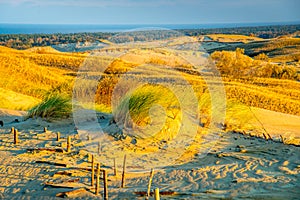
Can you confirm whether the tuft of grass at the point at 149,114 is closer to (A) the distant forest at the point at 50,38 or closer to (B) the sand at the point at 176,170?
(B) the sand at the point at 176,170

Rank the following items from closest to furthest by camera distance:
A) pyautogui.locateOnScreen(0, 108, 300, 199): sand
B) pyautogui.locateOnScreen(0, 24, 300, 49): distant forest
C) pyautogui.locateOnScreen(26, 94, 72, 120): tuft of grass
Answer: pyautogui.locateOnScreen(0, 108, 300, 199): sand, pyautogui.locateOnScreen(26, 94, 72, 120): tuft of grass, pyautogui.locateOnScreen(0, 24, 300, 49): distant forest

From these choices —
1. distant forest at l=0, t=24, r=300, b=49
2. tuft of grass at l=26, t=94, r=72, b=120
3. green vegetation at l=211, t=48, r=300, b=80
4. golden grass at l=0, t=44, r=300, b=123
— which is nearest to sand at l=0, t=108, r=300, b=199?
tuft of grass at l=26, t=94, r=72, b=120

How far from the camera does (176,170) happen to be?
7145mm

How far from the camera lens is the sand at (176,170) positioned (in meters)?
5.95

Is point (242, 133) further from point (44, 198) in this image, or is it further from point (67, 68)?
point (67, 68)

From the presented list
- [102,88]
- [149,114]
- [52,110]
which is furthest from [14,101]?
[149,114]

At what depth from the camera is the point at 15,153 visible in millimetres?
7961

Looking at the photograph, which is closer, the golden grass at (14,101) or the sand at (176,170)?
the sand at (176,170)

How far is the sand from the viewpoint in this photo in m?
5.95

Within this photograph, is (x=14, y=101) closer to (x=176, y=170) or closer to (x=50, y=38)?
(x=176, y=170)

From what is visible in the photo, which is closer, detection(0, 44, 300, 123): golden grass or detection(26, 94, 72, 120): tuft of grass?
detection(26, 94, 72, 120): tuft of grass

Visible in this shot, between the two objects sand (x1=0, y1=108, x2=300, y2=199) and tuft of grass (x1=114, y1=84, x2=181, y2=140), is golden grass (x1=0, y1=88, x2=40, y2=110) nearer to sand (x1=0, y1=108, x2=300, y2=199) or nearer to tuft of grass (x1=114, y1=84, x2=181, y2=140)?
sand (x1=0, y1=108, x2=300, y2=199)

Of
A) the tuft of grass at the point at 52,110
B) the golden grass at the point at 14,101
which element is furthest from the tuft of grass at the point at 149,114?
the golden grass at the point at 14,101

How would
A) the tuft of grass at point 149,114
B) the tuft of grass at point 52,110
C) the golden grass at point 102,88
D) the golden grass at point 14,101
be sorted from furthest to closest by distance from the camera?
the golden grass at point 102,88
the golden grass at point 14,101
the tuft of grass at point 52,110
the tuft of grass at point 149,114
